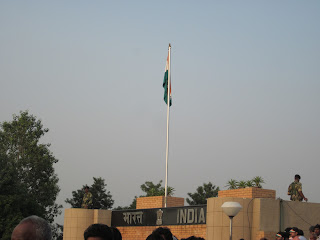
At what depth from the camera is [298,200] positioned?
20312mm

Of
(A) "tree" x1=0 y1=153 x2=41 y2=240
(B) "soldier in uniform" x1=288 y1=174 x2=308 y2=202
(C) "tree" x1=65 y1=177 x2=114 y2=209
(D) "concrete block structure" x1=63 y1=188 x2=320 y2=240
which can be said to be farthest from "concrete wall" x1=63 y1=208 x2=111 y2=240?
(C) "tree" x1=65 y1=177 x2=114 y2=209

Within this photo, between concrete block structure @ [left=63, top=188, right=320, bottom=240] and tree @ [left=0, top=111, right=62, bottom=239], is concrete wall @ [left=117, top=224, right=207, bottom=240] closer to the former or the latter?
concrete block structure @ [left=63, top=188, right=320, bottom=240]

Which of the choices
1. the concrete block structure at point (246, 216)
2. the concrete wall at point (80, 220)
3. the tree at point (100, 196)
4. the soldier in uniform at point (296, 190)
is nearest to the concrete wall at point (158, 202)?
the concrete block structure at point (246, 216)

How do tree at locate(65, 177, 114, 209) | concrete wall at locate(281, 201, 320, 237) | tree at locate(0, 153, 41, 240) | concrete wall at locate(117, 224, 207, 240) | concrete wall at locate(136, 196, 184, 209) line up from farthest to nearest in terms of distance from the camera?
tree at locate(65, 177, 114, 209) < tree at locate(0, 153, 41, 240) < concrete wall at locate(136, 196, 184, 209) < concrete wall at locate(117, 224, 207, 240) < concrete wall at locate(281, 201, 320, 237)

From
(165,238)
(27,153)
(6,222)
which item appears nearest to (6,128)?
(27,153)

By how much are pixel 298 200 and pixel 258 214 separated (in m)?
1.74

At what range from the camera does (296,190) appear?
20.2 meters

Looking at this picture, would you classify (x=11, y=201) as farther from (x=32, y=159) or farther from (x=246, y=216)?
(x=246, y=216)

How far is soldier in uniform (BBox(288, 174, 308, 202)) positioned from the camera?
20188 mm

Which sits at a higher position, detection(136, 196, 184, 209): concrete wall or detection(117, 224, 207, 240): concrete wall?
detection(136, 196, 184, 209): concrete wall

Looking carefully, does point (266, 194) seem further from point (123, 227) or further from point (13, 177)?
point (13, 177)

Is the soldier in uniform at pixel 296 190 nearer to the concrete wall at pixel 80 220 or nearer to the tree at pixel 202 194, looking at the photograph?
the concrete wall at pixel 80 220

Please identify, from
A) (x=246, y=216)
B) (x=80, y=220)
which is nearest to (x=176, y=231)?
(x=246, y=216)

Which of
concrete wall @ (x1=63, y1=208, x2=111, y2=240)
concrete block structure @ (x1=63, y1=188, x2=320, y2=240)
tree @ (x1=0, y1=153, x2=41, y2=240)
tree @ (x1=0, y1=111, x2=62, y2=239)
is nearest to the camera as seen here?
concrete block structure @ (x1=63, y1=188, x2=320, y2=240)
